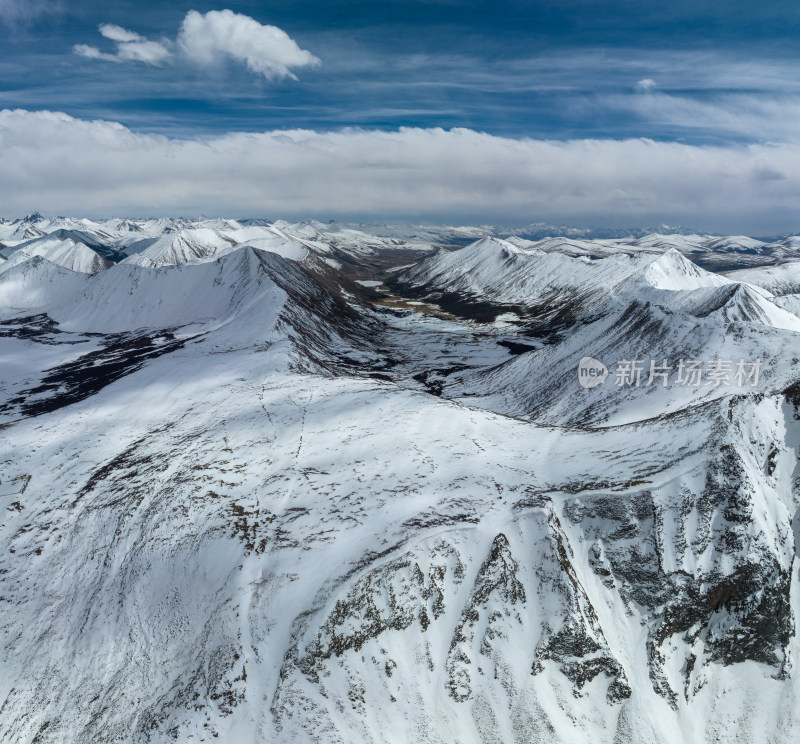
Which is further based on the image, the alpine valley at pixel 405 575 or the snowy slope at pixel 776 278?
the snowy slope at pixel 776 278

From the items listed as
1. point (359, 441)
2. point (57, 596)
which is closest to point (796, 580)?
point (359, 441)

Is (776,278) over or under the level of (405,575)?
over

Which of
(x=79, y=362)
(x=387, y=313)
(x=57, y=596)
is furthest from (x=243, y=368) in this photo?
(x=387, y=313)

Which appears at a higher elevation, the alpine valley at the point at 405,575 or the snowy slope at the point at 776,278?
the snowy slope at the point at 776,278

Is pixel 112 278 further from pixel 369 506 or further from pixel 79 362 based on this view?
pixel 369 506

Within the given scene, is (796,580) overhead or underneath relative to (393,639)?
overhead

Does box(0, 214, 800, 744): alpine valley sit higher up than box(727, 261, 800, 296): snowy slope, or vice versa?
box(727, 261, 800, 296): snowy slope

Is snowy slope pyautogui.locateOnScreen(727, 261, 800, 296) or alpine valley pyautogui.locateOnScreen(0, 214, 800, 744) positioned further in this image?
snowy slope pyautogui.locateOnScreen(727, 261, 800, 296)

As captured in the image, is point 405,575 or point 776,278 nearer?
point 405,575

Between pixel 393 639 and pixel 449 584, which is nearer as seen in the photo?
pixel 393 639

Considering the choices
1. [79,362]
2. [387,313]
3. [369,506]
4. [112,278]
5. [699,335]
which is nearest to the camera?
[369,506]

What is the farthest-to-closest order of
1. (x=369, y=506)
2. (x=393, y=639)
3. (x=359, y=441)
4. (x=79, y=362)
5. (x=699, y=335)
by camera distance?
(x=79, y=362)
(x=699, y=335)
(x=359, y=441)
(x=369, y=506)
(x=393, y=639)
